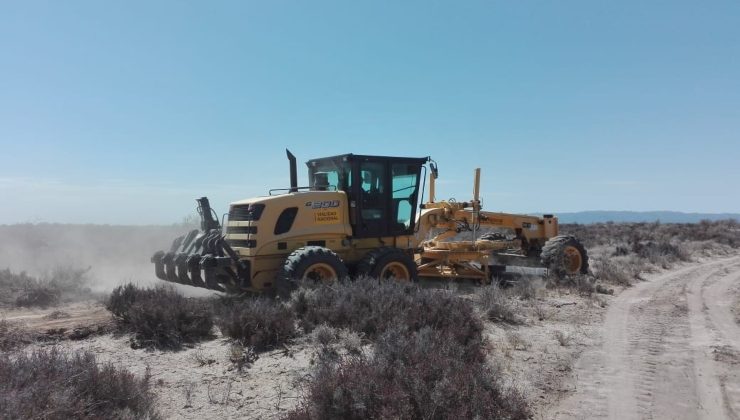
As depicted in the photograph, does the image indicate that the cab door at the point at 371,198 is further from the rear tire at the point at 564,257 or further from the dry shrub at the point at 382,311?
the rear tire at the point at 564,257

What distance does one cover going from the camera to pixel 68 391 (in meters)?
3.98

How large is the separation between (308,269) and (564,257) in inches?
292

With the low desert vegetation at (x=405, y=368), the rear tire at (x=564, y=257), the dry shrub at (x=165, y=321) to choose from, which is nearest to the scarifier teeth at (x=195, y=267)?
the dry shrub at (x=165, y=321)

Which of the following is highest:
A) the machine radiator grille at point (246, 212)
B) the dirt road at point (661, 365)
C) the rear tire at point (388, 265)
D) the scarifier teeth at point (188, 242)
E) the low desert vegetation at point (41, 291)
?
the machine radiator grille at point (246, 212)

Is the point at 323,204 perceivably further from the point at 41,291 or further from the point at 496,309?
the point at 41,291

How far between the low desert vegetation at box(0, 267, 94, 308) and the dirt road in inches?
419

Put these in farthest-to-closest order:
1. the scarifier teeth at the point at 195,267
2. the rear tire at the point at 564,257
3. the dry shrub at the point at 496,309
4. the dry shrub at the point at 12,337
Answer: the rear tire at the point at 564,257, the scarifier teeth at the point at 195,267, the dry shrub at the point at 496,309, the dry shrub at the point at 12,337

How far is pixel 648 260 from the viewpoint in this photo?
18.3 metres

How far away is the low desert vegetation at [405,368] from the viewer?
421cm

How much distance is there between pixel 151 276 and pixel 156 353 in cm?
1118

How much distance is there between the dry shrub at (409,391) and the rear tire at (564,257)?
8.59 metres

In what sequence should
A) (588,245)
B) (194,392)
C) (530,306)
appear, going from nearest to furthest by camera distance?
(194,392) → (530,306) → (588,245)

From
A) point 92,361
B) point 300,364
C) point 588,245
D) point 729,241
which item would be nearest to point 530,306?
point 300,364

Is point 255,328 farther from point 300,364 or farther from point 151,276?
point 151,276
